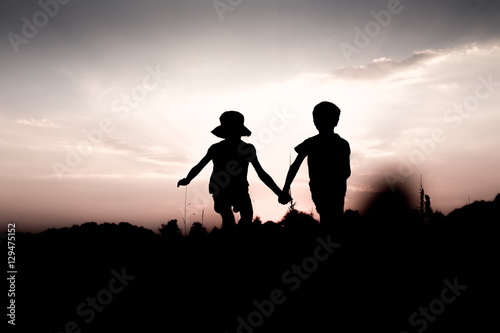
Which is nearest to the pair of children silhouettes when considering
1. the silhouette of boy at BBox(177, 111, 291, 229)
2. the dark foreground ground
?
the silhouette of boy at BBox(177, 111, 291, 229)

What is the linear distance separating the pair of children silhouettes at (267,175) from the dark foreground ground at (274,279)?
0.49 m

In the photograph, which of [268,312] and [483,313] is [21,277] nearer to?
[268,312]

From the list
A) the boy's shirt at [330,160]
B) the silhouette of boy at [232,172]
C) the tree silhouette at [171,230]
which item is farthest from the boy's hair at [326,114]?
the tree silhouette at [171,230]

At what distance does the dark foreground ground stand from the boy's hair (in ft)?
6.01

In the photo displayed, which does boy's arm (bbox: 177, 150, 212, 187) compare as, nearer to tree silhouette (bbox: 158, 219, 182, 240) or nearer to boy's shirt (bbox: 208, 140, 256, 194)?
boy's shirt (bbox: 208, 140, 256, 194)

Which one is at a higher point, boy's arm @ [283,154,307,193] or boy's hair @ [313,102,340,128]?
boy's hair @ [313,102,340,128]

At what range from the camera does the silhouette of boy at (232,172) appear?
8102 mm

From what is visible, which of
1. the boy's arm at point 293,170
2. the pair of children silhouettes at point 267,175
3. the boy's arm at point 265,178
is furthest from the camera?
the boy's arm at point 265,178

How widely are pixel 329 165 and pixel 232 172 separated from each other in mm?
1892

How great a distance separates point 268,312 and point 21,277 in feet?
13.8

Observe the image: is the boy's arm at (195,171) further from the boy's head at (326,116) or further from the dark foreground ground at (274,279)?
the boy's head at (326,116)

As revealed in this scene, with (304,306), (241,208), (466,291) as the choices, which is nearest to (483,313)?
(466,291)

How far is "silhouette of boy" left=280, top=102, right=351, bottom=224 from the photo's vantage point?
7359 mm

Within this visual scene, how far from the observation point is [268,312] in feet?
16.4
